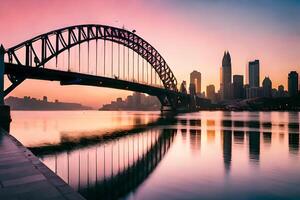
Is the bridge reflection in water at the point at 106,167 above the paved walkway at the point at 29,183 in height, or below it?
below

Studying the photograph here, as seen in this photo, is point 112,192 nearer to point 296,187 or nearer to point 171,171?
point 171,171

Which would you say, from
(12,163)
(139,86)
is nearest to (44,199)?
(12,163)

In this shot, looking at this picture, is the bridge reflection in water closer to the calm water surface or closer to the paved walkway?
the calm water surface

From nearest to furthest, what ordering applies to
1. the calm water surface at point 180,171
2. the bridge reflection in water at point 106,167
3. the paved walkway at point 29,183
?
the paved walkway at point 29,183 → the calm water surface at point 180,171 → the bridge reflection in water at point 106,167

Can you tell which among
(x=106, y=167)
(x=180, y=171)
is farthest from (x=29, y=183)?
(x=180, y=171)

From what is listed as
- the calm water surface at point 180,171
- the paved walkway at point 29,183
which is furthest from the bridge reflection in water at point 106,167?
the paved walkway at point 29,183

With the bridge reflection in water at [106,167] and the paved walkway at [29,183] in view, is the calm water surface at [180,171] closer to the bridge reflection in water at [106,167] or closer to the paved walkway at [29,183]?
the bridge reflection in water at [106,167]

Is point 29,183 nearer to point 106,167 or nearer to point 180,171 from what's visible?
point 106,167
